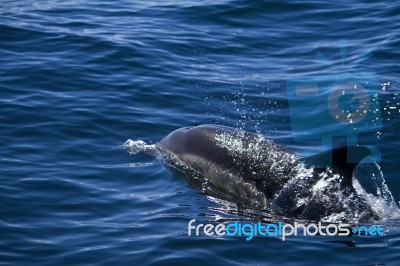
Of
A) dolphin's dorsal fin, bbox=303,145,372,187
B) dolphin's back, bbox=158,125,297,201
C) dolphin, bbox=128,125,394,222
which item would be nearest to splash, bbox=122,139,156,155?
dolphin, bbox=128,125,394,222

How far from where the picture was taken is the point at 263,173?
38.3 ft

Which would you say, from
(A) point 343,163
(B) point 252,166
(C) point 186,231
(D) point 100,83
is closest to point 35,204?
(C) point 186,231

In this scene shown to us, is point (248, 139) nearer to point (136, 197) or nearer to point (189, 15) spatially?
point (136, 197)

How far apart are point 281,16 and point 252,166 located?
31.0 ft

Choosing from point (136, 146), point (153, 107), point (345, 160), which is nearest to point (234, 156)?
point (136, 146)

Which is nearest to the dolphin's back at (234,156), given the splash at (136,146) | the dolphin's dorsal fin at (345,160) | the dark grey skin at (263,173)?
the dark grey skin at (263,173)

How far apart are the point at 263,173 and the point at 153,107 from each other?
14.2 ft

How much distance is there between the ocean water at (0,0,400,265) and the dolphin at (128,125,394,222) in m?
0.35

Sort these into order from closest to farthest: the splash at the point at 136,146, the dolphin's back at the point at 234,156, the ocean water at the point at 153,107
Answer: the ocean water at the point at 153,107 < the dolphin's back at the point at 234,156 < the splash at the point at 136,146

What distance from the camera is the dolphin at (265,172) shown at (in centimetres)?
1052

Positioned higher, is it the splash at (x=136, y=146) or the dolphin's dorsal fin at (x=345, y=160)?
the splash at (x=136, y=146)

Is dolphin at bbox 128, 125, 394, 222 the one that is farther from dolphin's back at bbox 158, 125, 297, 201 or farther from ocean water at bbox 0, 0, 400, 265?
→ ocean water at bbox 0, 0, 400, 265

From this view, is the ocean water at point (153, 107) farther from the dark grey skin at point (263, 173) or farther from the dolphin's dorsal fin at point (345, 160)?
the dolphin's dorsal fin at point (345, 160)

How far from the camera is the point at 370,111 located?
15.2 meters
